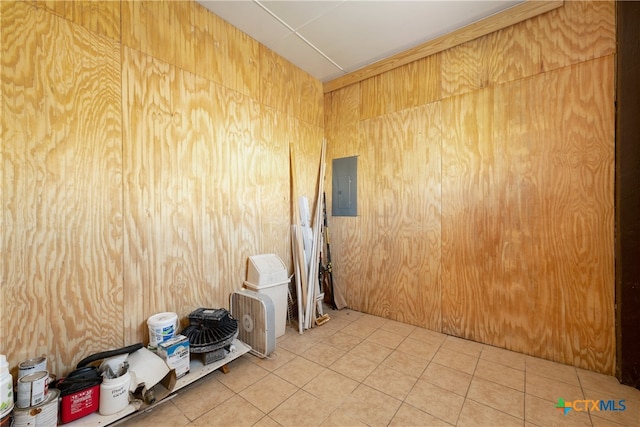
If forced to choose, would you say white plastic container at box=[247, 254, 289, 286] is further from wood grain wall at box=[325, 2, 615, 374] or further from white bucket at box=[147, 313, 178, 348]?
wood grain wall at box=[325, 2, 615, 374]

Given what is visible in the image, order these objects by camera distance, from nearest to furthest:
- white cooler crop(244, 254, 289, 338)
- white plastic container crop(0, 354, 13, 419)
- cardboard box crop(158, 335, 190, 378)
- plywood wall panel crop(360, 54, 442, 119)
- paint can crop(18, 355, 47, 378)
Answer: white plastic container crop(0, 354, 13, 419) < paint can crop(18, 355, 47, 378) < cardboard box crop(158, 335, 190, 378) < white cooler crop(244, 254, 289, 338) < plywood wall panel crop(360, 54, 442, 119)

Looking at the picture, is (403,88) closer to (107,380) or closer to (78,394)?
(107,380)

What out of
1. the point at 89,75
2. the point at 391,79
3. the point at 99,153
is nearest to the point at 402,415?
the point at 99,153

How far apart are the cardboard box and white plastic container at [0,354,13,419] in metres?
0.65

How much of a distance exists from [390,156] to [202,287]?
2.42 m

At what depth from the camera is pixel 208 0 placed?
216 centimetres

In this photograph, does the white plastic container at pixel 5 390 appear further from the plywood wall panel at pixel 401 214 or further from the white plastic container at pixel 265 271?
the plywood wall panel at pixel 401 214

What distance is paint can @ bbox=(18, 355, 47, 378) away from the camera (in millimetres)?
1360

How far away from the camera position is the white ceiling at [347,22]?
2.20m

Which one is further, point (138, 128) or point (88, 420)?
point (138, 128)

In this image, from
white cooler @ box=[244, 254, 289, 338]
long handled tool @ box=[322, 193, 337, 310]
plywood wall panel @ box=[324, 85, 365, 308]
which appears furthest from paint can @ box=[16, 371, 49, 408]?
plywood wall panel @ box=[324, 85, 365, 308]

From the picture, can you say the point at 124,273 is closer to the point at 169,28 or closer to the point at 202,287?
the point at 202,287

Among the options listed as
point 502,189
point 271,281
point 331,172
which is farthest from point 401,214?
point 271,281

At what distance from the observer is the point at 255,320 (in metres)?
2.22
